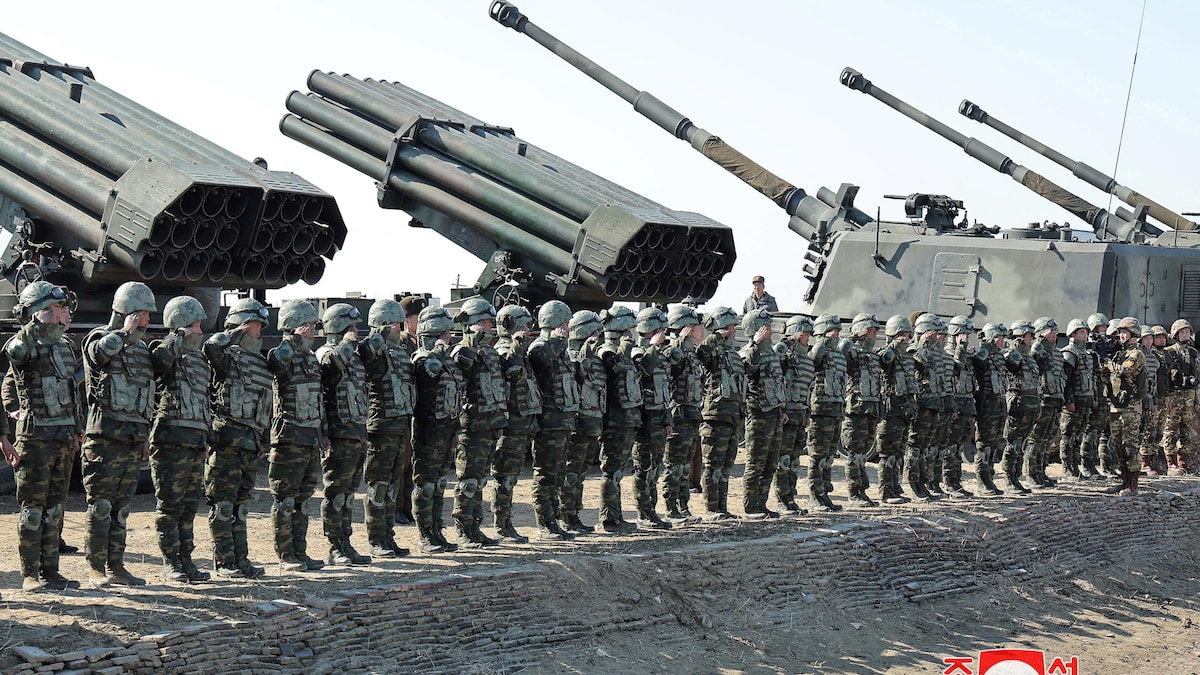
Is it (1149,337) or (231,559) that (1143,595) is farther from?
(231,559)

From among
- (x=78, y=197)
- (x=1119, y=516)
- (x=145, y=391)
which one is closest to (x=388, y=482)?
(x=145, y=391)

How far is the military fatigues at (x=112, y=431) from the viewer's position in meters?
8.79

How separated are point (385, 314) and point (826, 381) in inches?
173

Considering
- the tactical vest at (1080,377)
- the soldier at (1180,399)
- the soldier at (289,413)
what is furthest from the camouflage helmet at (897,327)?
the soldier at (289,413)

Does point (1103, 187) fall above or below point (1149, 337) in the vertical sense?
above

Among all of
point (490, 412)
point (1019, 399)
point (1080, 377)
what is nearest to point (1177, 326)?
point (1080, 377)

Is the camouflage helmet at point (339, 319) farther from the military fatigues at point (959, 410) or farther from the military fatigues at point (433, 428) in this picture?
the military fatigues at point (959, 410)

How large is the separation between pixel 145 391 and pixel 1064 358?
32.8ft

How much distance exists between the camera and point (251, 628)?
832cm

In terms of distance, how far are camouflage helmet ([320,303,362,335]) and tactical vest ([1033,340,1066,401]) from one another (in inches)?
314

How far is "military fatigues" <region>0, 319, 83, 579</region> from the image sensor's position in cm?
870

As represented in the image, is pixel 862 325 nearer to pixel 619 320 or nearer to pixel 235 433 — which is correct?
pixel 619 320

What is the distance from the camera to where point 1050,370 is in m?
15.7

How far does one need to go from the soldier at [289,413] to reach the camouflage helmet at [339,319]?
28cm
